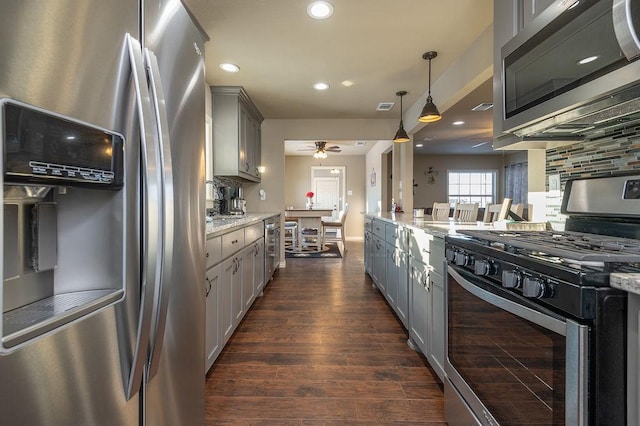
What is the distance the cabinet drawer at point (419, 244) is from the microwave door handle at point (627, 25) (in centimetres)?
117

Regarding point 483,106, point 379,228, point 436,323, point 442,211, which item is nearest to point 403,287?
point 436,323

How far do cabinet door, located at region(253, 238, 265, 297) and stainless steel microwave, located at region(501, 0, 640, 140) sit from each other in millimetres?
2394

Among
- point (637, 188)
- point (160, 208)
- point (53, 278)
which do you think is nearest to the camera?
point (53, 278)

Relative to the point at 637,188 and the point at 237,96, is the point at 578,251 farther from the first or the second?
the point at 237,96

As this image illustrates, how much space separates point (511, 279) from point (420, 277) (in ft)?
3.68

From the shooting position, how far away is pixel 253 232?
3.08 m

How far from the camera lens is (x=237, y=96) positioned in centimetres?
384

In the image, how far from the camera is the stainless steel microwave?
0.87 metres

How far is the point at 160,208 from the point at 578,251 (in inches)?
43.5

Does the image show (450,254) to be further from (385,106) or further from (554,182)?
(385,106)

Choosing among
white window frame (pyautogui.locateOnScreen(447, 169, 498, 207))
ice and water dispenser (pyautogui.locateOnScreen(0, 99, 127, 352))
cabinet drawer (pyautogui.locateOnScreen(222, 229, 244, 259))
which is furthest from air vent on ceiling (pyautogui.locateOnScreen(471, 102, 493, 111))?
white window frame (pyautogui.locateOnScreen(447, 169, 498, 207))

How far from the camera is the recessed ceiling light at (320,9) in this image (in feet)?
7.16

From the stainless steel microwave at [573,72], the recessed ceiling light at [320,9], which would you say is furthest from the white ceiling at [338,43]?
the stainless steel microwave at [573,72]

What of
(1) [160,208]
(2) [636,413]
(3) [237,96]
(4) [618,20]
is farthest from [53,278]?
(3) [237,96]
